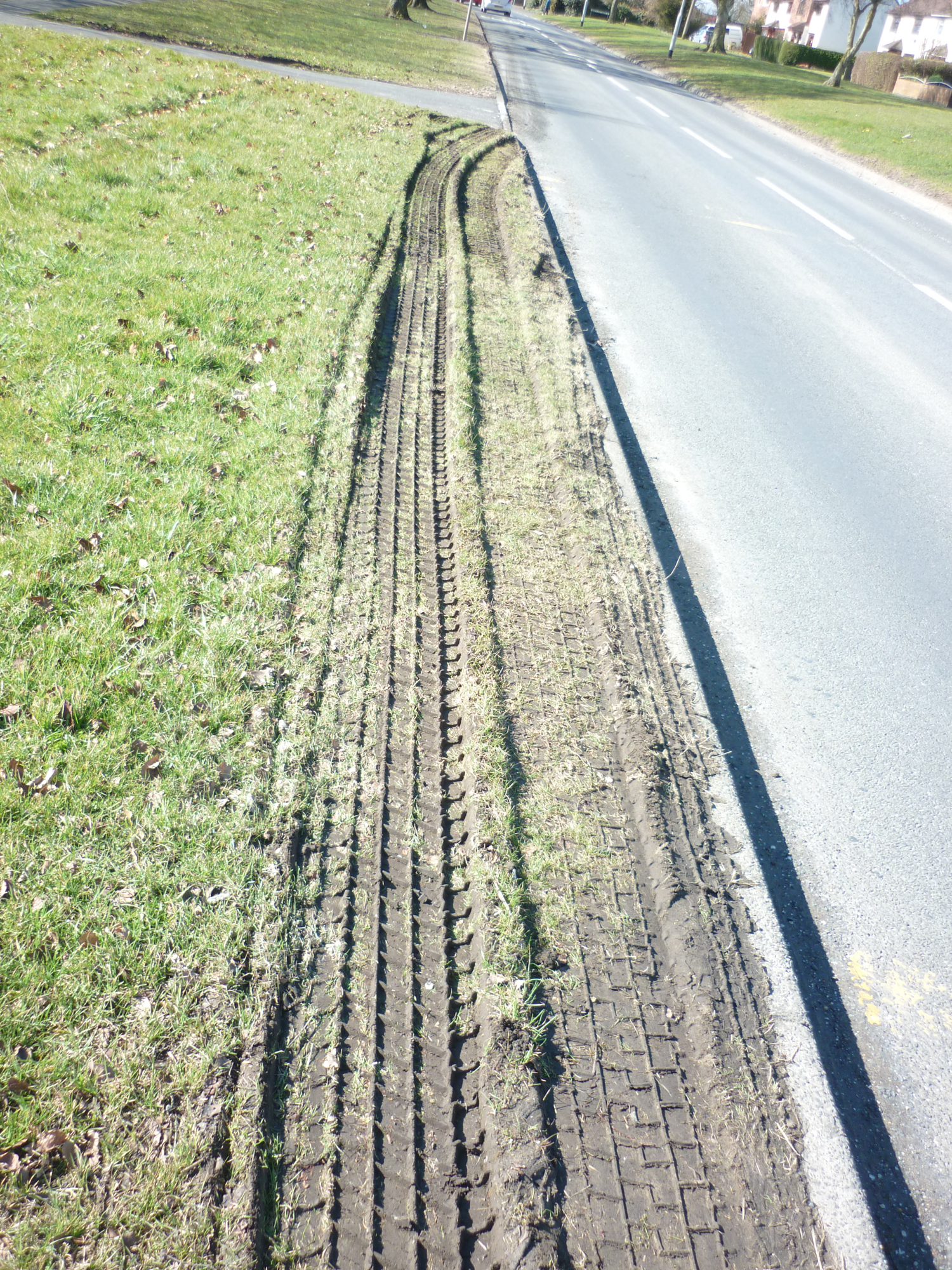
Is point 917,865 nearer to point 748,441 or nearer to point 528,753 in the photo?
point 528,753

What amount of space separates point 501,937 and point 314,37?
24.7 meters

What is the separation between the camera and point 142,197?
317 inches

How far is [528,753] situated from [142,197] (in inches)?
305

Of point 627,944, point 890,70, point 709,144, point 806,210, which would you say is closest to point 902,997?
point 627,944

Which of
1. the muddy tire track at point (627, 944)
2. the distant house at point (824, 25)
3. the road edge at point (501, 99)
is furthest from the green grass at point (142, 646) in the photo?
the distant house at point (824, 25)

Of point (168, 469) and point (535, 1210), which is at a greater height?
point (168, 469)

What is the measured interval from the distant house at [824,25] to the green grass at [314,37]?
46.7 meters

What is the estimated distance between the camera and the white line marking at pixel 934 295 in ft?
33.1

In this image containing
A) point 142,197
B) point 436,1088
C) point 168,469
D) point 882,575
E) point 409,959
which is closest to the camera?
point 436,1088

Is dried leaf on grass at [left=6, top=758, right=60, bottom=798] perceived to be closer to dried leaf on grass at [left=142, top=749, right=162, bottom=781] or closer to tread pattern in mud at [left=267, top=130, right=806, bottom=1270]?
dried leaf on grass at [left=142, top=749, right=162, bottom=781]

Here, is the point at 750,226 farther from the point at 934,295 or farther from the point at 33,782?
the point at 33,782

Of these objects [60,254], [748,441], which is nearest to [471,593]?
[748,441]

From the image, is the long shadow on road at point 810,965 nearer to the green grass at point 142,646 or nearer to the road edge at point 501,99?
the green grass at point 142,646

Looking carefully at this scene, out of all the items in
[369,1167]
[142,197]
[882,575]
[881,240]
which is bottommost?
[369,1167]
